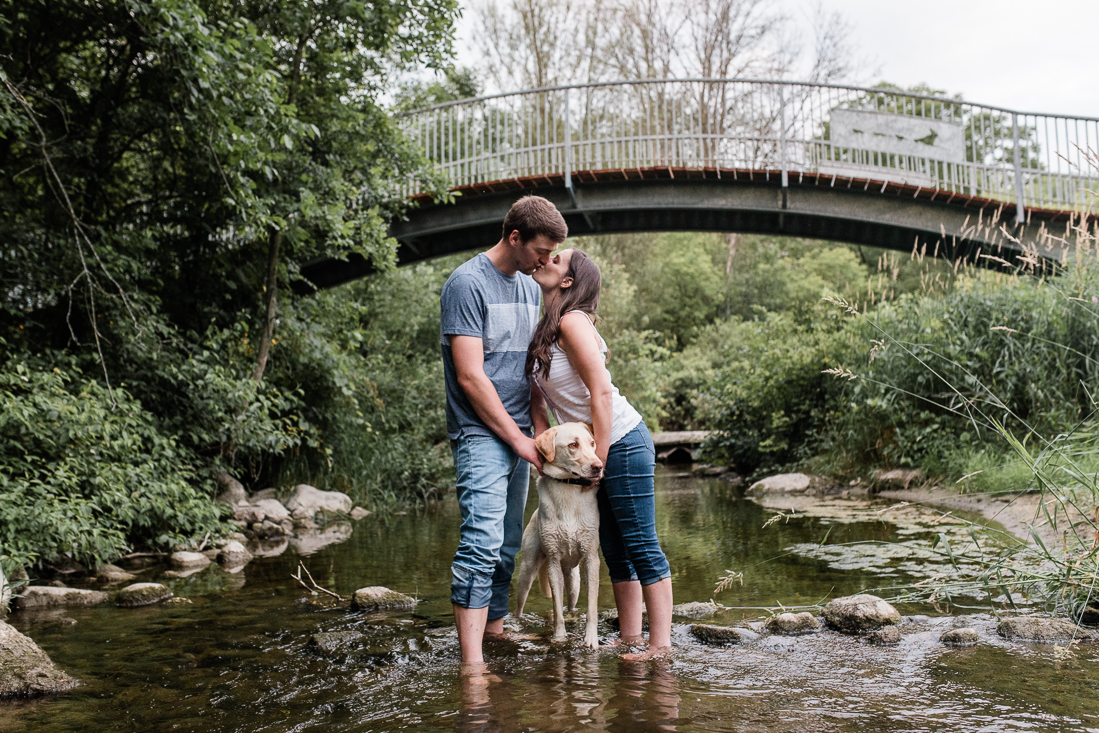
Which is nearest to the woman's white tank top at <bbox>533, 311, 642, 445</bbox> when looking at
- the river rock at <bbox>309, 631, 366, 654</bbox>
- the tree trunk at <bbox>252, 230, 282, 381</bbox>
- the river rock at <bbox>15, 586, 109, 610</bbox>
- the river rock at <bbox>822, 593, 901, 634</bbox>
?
the river rock at <bbox>822, 593, 901, 634</bbox>

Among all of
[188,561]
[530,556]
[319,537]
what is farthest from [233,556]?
[530,556]

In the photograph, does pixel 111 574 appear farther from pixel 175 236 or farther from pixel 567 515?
pixel 175 236

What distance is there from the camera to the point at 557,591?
4012 millimetres

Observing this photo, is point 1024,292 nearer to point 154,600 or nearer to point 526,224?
point 526,224

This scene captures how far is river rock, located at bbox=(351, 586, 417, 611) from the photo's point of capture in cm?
538

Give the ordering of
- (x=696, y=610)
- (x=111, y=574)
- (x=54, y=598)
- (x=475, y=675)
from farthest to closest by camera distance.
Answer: (x=111, y=574), (x=54, y=598), (x=696, y=610), (x=475, y=675)

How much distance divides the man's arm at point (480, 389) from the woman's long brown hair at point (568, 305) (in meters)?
0.28

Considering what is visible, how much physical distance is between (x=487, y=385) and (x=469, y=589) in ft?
3.05

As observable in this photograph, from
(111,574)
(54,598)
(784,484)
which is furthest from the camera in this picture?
(784,484)

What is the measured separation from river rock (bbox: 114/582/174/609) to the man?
3288 mm

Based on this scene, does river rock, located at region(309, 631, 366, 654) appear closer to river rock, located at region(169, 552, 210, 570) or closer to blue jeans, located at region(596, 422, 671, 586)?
blue jeans, located at region(596, 422, 671, 586)

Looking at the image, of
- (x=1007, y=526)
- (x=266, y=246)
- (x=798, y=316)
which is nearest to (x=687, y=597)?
(x=1007, y=526)

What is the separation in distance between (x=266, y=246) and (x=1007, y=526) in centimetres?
981

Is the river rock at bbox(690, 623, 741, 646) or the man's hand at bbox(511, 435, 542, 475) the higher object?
the man's hand at bbox(511, 435, 542, 475)
